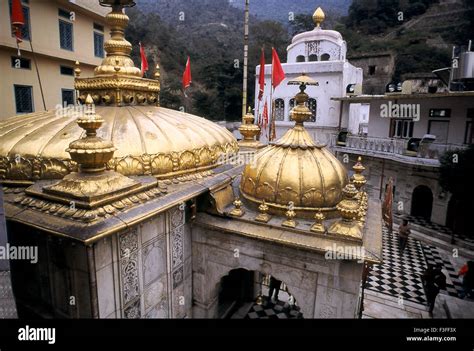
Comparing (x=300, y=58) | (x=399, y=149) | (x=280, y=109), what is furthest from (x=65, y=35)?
(x=300, y=58)

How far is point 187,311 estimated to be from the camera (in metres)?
7.48

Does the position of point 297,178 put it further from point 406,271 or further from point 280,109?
point 280,109

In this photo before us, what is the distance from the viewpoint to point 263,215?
Result: 6.58 m

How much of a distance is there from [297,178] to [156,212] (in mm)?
2967

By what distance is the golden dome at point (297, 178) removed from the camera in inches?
260

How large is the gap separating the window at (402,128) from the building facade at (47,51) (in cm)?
1940

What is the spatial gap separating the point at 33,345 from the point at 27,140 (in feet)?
14.0

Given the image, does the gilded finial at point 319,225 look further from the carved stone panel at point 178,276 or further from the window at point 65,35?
the window at point 65,35

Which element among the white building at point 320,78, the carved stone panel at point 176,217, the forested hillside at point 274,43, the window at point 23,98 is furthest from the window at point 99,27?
the carved stone panel at point 176,217

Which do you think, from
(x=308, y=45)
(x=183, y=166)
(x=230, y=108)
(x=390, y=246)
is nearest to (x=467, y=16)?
(x=308, y=45)

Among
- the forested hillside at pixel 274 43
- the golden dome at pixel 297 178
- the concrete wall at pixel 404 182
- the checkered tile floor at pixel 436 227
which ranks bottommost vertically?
the checkered tile floor at pixel 436 227

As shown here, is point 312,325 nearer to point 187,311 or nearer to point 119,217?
point 119,217

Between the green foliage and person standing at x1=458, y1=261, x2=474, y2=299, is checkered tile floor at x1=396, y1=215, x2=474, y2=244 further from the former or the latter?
person standing at x1=458, y1=261, x2=474, y2=299

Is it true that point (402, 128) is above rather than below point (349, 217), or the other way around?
above
